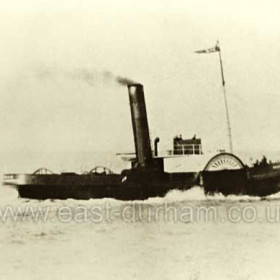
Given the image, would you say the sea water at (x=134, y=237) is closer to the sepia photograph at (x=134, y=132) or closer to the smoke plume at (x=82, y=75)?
the sepia photograph at (x=134, y=132)

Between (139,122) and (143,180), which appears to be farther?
(143,180)

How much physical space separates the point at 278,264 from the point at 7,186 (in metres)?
1.01

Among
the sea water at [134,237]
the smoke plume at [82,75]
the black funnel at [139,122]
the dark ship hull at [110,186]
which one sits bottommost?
the sea water at [134,237]

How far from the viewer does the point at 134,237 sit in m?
2.47

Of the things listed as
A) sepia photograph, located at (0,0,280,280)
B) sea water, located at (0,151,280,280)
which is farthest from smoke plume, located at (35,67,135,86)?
sea water, located at (0,151,280,280)

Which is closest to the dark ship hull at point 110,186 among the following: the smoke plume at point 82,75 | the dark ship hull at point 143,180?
the dark ship hull at point 143,180

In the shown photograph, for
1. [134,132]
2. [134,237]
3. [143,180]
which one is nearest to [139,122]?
[134,132]

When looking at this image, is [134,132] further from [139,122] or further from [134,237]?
[134,237]

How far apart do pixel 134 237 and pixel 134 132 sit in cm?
39

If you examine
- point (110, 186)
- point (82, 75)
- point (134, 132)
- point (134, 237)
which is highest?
point (82, 75)

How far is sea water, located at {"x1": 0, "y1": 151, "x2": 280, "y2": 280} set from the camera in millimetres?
2398

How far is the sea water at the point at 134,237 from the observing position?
94.4 inches

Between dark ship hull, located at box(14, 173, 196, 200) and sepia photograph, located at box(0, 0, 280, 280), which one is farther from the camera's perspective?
dark ship hull, located at box(14, 173, 196, 200)

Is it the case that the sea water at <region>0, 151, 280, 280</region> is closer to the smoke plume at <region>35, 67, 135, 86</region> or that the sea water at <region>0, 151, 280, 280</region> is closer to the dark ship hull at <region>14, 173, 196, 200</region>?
the dark ship hull at <region>14, 173, 196, 200</region>
